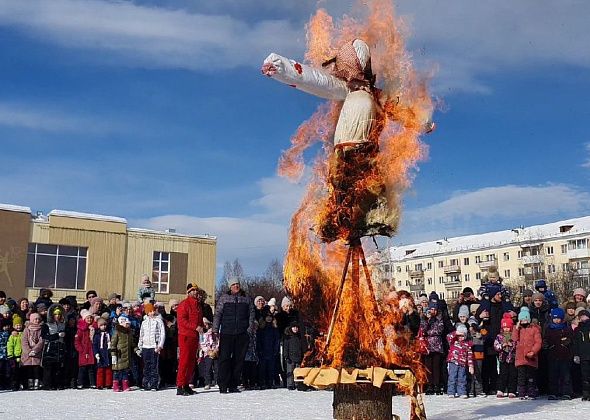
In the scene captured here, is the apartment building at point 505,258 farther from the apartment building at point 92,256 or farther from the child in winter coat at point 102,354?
the child in winter coat at point 102,354

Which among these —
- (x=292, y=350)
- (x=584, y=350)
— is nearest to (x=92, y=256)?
(x=292, y=350)

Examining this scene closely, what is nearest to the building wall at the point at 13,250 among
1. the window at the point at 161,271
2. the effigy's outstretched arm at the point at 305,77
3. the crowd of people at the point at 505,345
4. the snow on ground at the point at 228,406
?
the window at the point at 161,271

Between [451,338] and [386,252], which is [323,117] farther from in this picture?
[451,338]

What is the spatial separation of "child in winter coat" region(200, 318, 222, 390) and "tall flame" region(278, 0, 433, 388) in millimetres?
6349

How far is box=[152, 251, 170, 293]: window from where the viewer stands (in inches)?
1644

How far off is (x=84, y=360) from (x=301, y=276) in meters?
7.49

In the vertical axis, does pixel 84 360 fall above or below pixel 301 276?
below

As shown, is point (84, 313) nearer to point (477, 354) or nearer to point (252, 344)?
point (252, 344)

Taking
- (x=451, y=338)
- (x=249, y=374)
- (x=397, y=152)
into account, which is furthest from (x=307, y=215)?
(x=249, y=374)

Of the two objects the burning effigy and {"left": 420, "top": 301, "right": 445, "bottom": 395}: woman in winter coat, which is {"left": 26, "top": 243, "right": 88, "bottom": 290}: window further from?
the burning effigy

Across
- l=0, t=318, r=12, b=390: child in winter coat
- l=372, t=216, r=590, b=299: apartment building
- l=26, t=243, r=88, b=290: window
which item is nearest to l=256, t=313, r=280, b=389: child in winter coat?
l=0, t=318, r=12, b=390: child in winter coat

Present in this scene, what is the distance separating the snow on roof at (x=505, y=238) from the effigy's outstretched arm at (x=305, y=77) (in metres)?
61.5

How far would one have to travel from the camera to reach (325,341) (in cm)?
735

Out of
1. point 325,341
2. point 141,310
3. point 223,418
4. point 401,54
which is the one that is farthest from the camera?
point 141,310
